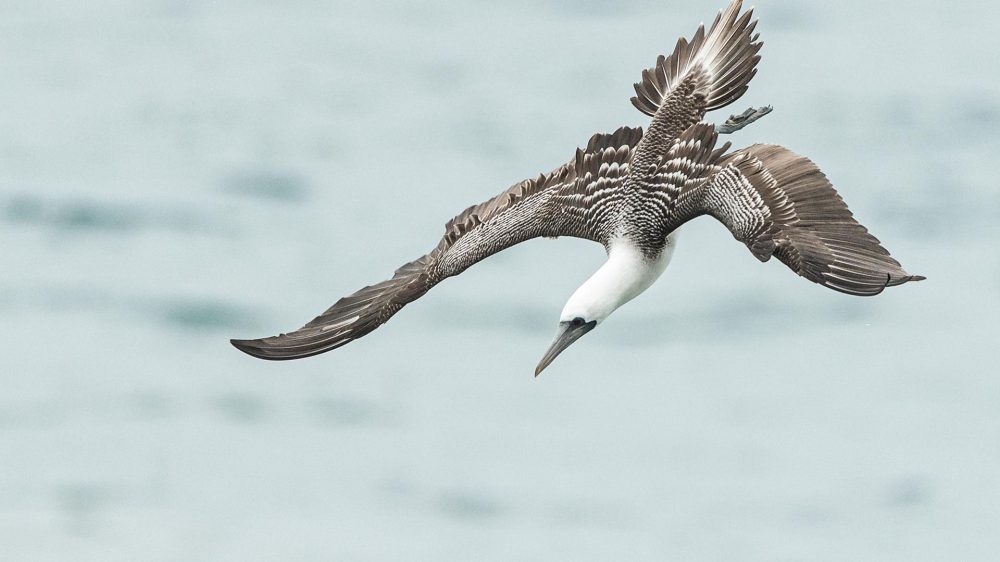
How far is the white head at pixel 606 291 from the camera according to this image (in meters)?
19.8

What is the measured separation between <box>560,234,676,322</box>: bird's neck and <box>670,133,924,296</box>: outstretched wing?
0.57 m

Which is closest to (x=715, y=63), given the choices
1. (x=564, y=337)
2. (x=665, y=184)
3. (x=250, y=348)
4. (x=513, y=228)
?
(x=665, y=184)

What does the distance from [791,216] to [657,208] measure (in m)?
1.83

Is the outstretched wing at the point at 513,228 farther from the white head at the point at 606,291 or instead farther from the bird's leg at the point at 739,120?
the bird's leg at the point at 739,120

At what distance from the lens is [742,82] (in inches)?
834

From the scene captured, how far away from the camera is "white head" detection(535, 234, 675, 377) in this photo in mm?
19750

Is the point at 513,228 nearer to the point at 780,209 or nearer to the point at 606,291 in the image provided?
the point at 606,291

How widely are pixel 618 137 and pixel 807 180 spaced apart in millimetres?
2689

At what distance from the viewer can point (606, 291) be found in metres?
19.9

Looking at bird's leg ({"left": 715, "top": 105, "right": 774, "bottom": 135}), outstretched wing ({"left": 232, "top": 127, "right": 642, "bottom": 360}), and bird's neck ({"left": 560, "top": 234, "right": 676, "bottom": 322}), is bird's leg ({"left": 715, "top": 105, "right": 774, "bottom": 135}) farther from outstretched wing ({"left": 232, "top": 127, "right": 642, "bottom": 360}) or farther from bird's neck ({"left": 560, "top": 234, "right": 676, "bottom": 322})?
bird's neck ({"left": 560, "top": 234, "right": 676, "bottom": 322})

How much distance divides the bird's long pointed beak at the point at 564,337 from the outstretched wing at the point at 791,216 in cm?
149

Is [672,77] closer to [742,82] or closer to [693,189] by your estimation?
[742,82]

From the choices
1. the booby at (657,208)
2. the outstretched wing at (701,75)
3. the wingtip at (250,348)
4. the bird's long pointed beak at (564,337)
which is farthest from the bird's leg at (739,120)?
the wingtip at (250,348)

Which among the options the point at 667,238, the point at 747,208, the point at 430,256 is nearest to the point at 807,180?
the point at 747,208
